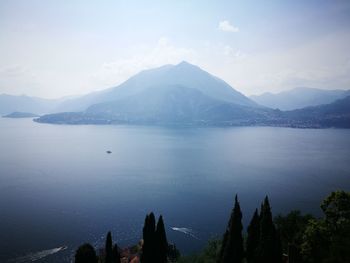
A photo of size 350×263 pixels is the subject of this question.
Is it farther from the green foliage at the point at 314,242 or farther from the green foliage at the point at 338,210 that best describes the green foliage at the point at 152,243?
the green foliage at the point at 338,210

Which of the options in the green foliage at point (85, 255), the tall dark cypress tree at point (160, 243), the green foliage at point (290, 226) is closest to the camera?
the green foliage at point (85, 255)

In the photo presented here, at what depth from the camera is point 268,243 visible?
3281cm

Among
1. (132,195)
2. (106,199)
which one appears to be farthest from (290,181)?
(106,199)

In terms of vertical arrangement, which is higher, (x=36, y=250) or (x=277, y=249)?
(x=277, y=249)

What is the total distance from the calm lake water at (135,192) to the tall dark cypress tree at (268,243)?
38.3 meters

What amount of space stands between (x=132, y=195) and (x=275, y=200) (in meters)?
49.5

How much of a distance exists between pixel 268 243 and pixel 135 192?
81559mm

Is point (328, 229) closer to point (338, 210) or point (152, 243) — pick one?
point (338, 210)

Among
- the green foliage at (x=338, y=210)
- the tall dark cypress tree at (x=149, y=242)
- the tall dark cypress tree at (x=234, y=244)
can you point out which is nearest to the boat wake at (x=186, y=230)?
the tall dark cypress tree at (x=149, y=242)

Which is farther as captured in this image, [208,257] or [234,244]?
[208,257]

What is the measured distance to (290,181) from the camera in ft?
406

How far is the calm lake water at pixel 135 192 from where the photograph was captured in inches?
2921

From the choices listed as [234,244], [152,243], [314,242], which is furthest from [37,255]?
[314,242]

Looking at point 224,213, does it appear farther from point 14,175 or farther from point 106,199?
point 14,175
